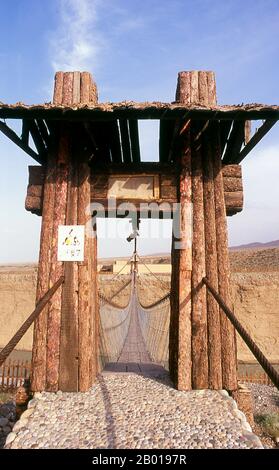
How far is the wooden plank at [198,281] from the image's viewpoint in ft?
12.3

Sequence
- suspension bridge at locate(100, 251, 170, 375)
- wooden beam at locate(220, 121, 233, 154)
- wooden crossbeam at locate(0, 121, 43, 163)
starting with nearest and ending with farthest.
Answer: wooden crossbeam at locate(0, 121, 43, 163) → wooden beam at locate(220, 121, 233, 154) → suspension bridge at locate(100, 251, 170, 375)

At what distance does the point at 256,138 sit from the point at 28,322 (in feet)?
9.68

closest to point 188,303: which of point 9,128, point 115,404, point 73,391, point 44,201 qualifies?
point 115,404

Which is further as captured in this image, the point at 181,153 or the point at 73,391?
the point at 181,153

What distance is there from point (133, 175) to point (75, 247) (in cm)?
115

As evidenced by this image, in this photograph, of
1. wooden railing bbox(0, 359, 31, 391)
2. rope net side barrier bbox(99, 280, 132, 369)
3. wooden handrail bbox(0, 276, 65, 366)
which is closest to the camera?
wooden handrail bbox(0, 276, 65, 366)

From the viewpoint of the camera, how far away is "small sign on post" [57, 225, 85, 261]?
396 cm

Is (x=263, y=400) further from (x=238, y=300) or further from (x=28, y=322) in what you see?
(x=28, y=322)

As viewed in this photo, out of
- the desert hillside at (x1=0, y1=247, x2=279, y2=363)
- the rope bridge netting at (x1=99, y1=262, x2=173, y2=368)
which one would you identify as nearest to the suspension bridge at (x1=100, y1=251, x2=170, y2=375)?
the rope bridge netting at (x1=99, y1=262, x2=173, y2=368)

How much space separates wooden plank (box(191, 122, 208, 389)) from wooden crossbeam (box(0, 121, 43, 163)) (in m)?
1.97

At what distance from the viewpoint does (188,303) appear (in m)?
3.88

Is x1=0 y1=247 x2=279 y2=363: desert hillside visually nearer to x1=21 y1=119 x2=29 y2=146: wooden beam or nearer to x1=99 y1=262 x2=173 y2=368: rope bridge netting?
x1=99 y1=262 x2=173 y2=368: rope bridge netting

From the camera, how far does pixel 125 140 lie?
4363 mm
